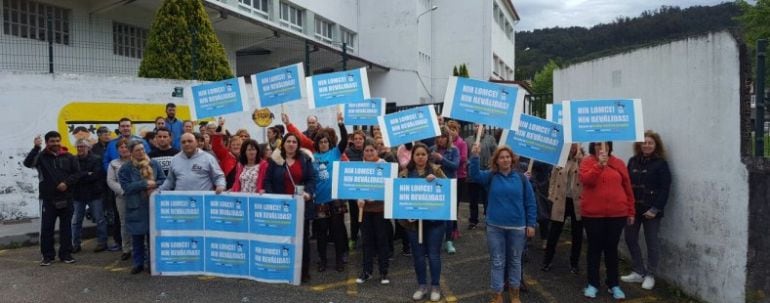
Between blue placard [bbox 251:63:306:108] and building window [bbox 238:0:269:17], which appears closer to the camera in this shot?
blue placard [bbox 251:63:306:108]

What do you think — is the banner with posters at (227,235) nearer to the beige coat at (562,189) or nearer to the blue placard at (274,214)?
the blue placard at (274,214)

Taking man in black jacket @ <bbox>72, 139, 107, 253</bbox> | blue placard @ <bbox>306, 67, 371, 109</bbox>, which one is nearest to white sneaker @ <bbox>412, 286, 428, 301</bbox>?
blue placard @ <bbox>306, 67, 371, 109</bbox>

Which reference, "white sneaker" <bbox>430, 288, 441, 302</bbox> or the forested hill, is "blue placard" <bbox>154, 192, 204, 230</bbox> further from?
the forested hill

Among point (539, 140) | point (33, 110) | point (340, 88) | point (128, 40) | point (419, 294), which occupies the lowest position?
point (419, 294)

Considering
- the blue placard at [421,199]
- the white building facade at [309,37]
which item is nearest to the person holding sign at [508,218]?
the blue placard at [421,199]

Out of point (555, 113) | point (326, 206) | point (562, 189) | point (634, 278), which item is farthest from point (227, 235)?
point (634, 278)

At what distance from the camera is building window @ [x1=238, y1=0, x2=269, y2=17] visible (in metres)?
23.2

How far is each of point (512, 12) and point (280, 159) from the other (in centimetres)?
5109

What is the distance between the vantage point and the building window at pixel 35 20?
13.0 meters

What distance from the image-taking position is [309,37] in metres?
27.4

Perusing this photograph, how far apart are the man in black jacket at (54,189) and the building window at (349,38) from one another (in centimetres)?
2676

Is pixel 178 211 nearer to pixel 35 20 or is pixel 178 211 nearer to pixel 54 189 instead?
pixel 54 189

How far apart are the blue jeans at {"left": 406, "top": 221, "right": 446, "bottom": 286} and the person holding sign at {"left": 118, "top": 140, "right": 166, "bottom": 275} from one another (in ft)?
11.2

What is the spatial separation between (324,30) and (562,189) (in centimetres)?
2564
